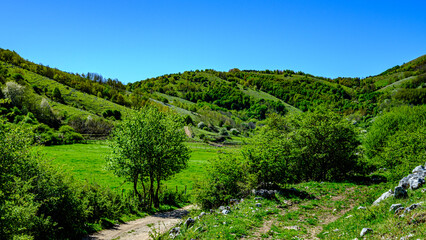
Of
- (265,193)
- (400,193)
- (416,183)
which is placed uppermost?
(416,183)

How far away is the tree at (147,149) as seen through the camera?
1090 inches


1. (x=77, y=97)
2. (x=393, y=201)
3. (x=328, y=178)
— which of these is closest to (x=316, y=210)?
(x=393, y=201)

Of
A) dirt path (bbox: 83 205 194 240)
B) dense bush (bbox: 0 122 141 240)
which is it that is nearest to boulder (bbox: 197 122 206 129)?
dirt path (bbox: 83 205 194 240)

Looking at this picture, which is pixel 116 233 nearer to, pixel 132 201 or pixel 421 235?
pixel 132 201

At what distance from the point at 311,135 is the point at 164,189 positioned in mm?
22468

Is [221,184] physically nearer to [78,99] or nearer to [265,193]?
[265,193]

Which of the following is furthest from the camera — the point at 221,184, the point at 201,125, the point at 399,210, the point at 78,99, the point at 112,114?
the point at 201,125

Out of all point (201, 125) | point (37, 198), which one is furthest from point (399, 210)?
point (201, 125)

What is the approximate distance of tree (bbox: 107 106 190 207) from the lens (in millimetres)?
27688

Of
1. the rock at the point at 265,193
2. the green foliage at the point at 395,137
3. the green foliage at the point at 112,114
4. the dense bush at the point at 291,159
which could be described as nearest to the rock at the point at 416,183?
the rock at the point at 265,193

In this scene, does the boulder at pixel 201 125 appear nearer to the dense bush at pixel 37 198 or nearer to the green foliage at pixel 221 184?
the dense bush at pixel 37 198

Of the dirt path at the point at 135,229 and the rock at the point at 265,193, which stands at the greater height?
the rock at the point at 265,193

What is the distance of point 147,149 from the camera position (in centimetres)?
2784

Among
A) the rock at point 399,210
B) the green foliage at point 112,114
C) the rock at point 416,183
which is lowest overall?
the rock at point 399,210
